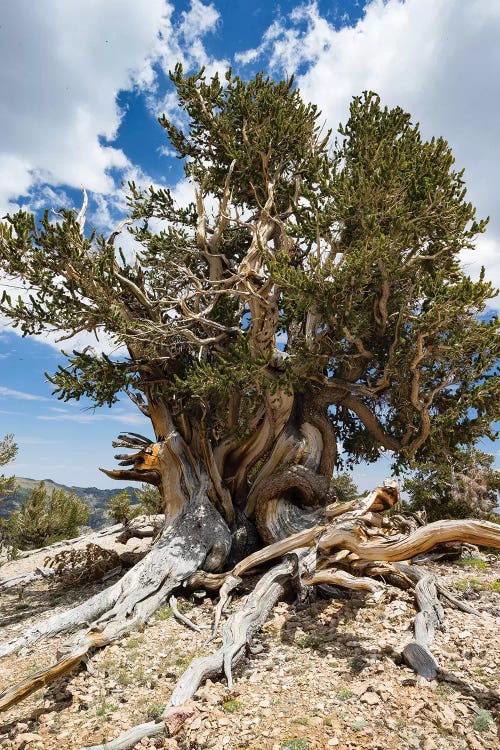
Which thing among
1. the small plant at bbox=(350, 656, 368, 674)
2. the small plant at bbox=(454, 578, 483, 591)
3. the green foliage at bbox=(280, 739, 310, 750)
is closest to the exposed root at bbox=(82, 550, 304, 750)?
the green foliage at bbox=(280, 739, 310, 750)

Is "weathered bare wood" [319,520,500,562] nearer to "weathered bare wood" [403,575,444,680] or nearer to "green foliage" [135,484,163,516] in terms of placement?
"weathered bare wood" [403,575,444,680]

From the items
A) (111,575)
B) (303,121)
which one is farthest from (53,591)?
(303,121)

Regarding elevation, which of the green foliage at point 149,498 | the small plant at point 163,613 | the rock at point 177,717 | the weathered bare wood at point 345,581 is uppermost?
the green foliage at point 149,498

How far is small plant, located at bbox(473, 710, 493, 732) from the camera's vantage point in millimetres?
3676

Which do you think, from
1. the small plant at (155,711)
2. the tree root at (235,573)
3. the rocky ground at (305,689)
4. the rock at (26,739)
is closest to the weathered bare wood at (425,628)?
the tree root at (235,573)

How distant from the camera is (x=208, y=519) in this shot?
9047 millimetres

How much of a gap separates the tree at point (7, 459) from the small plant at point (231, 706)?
19.2m

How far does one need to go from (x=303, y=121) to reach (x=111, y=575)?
11377 mm

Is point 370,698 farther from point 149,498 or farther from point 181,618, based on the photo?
point 149,498

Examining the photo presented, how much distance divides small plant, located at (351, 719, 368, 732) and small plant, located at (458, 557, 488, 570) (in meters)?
5.73

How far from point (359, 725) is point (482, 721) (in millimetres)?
1021

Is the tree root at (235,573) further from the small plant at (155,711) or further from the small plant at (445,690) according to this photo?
the small plant at (155,711)

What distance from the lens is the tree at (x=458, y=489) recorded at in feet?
42.4

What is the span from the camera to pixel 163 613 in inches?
288
